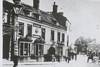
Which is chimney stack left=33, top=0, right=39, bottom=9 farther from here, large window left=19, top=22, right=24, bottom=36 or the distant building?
large window left=19, top=22, right=24, bottom=36

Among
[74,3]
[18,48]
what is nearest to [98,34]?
[74,3]

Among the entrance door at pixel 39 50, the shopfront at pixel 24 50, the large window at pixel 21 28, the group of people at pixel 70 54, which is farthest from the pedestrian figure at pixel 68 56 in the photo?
the large window at pixel 21 28

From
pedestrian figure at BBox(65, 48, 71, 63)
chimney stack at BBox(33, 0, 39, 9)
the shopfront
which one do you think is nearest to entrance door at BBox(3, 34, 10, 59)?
the shopfront

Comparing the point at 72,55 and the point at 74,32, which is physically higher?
the point at 74,32

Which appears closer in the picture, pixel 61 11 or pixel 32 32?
pixel 32 32

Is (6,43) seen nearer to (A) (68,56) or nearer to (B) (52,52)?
(B) (52,52)

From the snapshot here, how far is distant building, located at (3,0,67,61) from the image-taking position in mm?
1912

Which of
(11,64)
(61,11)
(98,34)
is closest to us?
(11,64)

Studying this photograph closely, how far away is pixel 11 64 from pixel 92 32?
2.99ft

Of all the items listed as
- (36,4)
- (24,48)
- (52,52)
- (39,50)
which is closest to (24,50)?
(24,48)

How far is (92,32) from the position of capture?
2312mm

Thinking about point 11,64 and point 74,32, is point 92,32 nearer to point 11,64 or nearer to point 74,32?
point 74,32

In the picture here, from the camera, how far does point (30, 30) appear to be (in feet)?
6.53

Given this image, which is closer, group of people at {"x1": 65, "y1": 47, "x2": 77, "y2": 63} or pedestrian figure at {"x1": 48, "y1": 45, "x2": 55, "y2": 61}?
pedestrian figure at {"x1": 48, "y1": 45, "x2": 55, "y2": 61}
